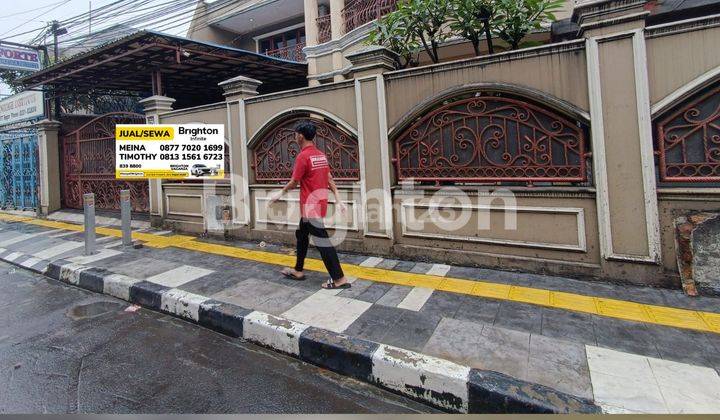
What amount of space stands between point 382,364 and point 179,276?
3.16 meters

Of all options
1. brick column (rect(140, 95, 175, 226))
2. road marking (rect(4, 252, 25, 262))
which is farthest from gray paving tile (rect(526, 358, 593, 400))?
road marking (rect(4, 252, 25, 262))

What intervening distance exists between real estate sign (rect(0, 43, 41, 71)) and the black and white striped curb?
37.7 ft

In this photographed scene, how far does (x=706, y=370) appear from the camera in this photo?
7.91 feet

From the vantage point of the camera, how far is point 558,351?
270 cm

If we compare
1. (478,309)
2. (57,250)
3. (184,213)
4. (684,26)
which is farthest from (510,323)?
(57,250)

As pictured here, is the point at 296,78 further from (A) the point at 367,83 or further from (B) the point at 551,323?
(B) the point at 551,323

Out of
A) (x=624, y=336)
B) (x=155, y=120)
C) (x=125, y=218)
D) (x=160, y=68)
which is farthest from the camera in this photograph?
(x=160, y=68)

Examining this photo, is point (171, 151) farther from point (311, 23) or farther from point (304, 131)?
point (311, 23)

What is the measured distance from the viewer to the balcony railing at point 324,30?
470 inches

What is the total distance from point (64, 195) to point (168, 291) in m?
8.67

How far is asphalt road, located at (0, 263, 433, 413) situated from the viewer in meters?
2.39

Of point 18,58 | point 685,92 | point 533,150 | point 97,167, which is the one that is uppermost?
point 18,58

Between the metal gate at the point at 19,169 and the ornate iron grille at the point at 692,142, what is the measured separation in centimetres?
1366

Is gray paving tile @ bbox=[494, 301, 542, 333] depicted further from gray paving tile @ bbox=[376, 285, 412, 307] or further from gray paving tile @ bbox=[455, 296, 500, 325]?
gray paving tile @ bbox=[376, 285, 412, 307]
